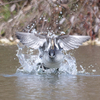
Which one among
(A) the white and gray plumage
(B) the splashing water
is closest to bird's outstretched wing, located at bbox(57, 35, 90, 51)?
(A) the white and gray plumage

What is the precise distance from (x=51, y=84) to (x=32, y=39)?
1.36 m

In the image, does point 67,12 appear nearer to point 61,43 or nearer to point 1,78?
point 61,43

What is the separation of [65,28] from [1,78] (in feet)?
26.4

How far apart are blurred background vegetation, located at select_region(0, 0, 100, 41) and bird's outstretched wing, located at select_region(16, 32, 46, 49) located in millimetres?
6708

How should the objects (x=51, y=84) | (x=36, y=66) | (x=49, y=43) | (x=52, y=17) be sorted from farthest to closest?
(x=52, y=17) < (x=36, y=66) < (x=49, y=43) < (x=51, y=84)

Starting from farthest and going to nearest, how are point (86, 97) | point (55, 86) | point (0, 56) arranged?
1. point (0, 56)
2. point (55, 86)
3. point (86, 97)

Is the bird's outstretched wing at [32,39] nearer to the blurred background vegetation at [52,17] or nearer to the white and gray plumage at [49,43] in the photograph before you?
the white and gray plumage at [49,43]

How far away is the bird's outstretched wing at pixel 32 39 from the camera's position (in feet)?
22.2

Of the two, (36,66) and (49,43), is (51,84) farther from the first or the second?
(36,66)

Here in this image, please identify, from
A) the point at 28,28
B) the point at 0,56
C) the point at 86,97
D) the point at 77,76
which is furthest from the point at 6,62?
the point at 28,28

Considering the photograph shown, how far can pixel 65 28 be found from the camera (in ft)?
46.1

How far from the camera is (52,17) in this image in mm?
14125

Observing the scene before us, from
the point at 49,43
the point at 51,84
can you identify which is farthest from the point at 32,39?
the point at 51,84

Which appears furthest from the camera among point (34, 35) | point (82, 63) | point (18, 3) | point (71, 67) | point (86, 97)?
point (18, 3)
